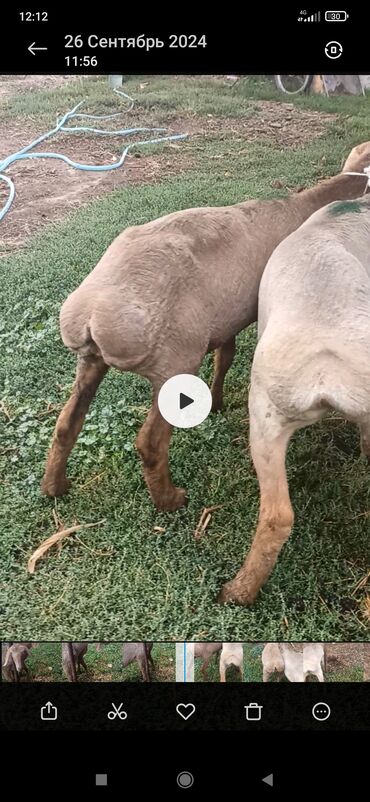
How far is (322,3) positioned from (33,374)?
3.72 feet

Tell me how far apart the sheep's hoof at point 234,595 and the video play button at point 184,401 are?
423 mm

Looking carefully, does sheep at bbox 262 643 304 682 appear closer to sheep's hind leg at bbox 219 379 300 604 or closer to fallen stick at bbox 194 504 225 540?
sheep's hind leg at bbox 219 379 300 604

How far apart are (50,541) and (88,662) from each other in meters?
0.30

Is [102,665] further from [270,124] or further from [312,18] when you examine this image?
[312,18]

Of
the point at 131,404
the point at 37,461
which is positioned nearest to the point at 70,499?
the point at 37,461

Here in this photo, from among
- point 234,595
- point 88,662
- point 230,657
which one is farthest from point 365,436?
point 88,662

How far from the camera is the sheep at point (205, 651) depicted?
5.36 ft

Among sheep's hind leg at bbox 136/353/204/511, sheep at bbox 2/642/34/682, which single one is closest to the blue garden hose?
sheep's hind leg at bbox 136/353/204/511
